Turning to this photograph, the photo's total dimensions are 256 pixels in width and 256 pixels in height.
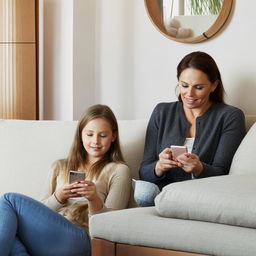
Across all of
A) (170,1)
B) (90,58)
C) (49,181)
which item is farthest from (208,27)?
(49,181)

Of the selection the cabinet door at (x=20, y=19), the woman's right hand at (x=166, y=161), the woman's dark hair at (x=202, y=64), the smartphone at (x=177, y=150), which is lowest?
the woman's right hand at (x=166, y=161)

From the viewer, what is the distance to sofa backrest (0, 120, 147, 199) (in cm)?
297

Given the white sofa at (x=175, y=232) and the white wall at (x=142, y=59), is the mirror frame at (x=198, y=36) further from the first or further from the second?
the white sofa at (x=175, y=232)

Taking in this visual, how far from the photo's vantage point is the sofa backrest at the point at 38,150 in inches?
117

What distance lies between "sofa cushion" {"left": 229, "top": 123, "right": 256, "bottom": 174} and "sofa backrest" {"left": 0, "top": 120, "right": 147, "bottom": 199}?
53cm

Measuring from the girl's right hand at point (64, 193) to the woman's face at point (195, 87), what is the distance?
67 centimetres

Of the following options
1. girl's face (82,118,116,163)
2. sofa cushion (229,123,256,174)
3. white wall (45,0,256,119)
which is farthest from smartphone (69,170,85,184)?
white wall (45,0,256,119)

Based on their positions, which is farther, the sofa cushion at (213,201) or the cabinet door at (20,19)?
the cabinet door at (20,19)

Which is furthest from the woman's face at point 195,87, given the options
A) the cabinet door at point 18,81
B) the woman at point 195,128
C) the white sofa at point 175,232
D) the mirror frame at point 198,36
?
the cabinet door at point 18,81

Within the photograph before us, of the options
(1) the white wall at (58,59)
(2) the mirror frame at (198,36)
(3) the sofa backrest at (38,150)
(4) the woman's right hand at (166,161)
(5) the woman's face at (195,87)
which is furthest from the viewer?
(1) the white wall at (58,59)

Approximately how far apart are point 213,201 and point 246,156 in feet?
2.01

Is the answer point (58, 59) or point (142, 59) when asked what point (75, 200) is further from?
point (58, 59)

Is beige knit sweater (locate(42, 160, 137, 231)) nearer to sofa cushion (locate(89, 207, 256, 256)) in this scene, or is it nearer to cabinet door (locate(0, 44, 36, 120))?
sofa cushion (locate(89, 207, 256, 256))

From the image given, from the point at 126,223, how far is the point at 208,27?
148 cm
